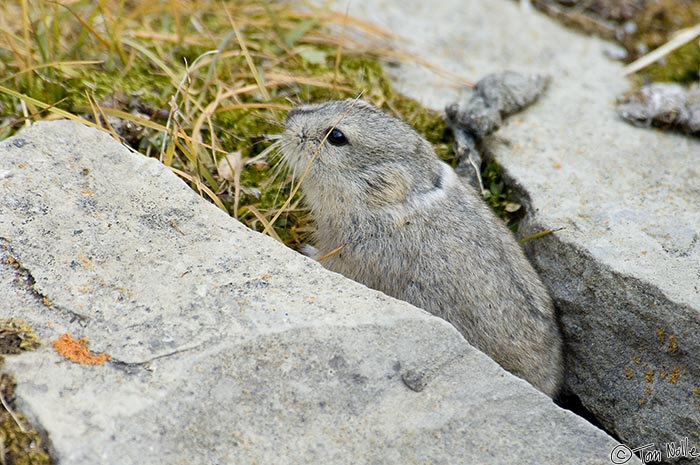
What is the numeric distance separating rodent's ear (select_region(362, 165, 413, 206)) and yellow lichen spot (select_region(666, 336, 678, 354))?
1973mm

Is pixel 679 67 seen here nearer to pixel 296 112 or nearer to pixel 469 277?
pixel 469 277

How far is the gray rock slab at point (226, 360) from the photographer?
11.5ft

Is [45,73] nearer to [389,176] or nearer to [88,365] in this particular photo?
[389,176]

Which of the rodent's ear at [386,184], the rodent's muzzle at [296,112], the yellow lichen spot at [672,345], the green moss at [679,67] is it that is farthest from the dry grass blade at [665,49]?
the rodent's muzzle at [296,112]

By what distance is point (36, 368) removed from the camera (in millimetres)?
3533

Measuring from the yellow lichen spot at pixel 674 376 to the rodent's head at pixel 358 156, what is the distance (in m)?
2.01

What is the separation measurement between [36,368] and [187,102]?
3.03 metres

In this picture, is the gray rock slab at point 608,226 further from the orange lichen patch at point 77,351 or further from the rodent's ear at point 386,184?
the orange lichen patch at point 77,351

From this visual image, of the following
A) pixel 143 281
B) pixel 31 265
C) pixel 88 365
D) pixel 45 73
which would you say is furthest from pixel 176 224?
pixel 45 73

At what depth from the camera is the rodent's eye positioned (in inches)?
212

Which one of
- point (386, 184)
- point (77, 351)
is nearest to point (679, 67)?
point (386, 184)

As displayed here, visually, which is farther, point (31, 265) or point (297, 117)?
point (297, 117)

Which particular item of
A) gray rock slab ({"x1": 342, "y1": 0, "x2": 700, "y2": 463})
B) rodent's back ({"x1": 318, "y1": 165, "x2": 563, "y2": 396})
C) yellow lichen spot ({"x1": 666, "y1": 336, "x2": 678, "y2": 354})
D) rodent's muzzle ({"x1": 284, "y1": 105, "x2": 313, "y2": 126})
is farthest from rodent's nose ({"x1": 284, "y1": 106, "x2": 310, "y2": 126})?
yellow lichen spot ({"x1": 666, "y1": 336, "x2": 678, "y2": 354})

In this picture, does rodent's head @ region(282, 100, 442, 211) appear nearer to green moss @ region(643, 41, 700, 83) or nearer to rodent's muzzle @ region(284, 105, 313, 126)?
rodent's muzzle @ region(284, 105, 313, 126)
